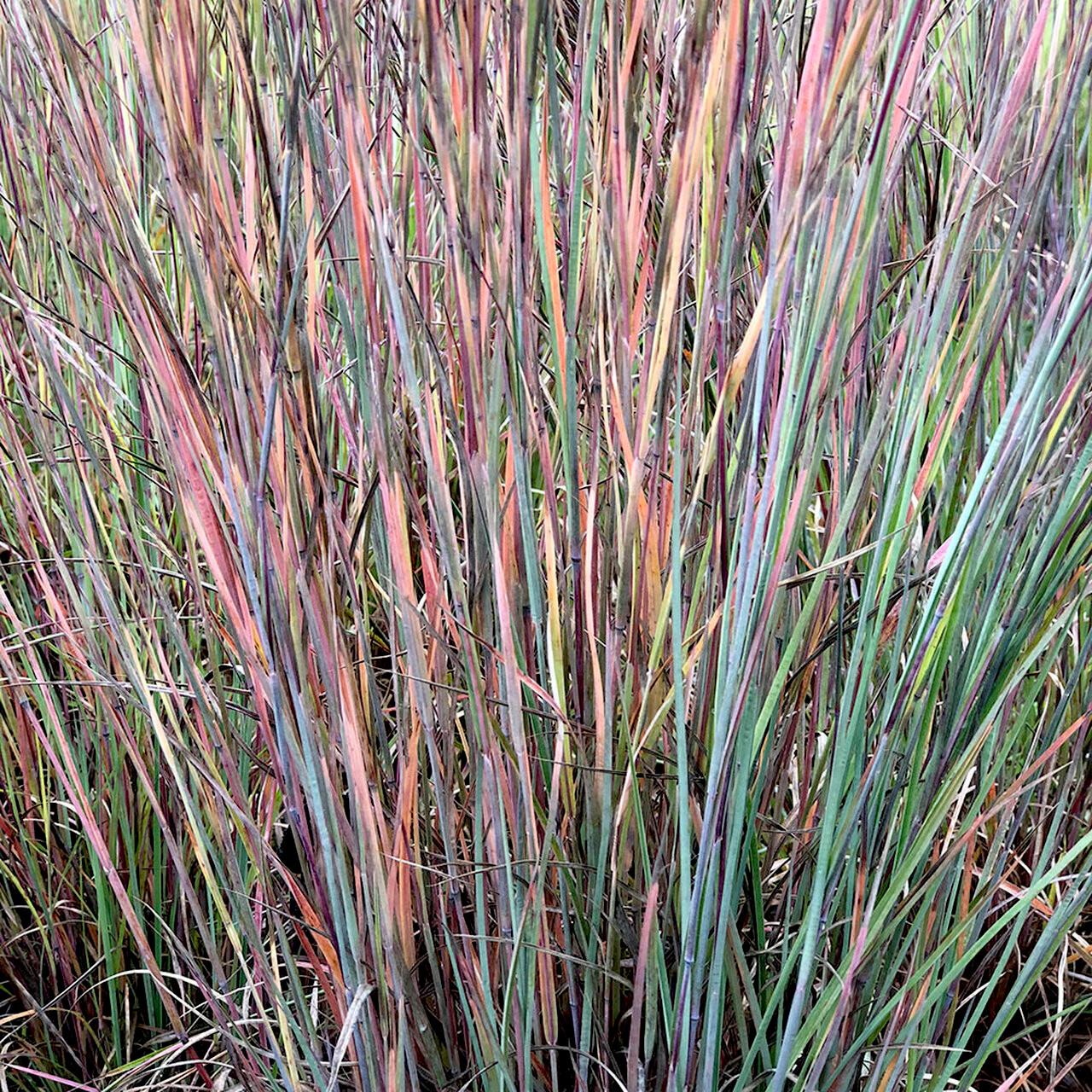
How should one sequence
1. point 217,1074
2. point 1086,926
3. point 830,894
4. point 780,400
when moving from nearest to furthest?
point 780,400, point 830,894, point 217,1074, point 1086,926

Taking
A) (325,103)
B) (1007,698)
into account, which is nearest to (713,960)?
(1007,698)

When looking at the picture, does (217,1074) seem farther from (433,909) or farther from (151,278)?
(151,278)

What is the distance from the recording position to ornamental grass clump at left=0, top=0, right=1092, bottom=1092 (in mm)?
523

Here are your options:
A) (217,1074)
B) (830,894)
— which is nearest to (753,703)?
(830,894)

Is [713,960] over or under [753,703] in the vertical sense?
under

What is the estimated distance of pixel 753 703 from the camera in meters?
0.58

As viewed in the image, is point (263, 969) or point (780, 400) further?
point (263, 969)

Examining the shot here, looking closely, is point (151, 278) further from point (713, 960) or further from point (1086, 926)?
point (1086, 926)

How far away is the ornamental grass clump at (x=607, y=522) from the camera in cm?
52

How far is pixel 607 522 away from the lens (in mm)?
669

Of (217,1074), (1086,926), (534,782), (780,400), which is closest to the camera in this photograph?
(780,400)

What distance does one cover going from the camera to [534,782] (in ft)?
2.31

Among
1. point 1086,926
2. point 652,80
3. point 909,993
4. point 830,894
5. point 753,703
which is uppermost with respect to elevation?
point 652,80

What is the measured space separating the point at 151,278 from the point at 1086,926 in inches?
38.2
